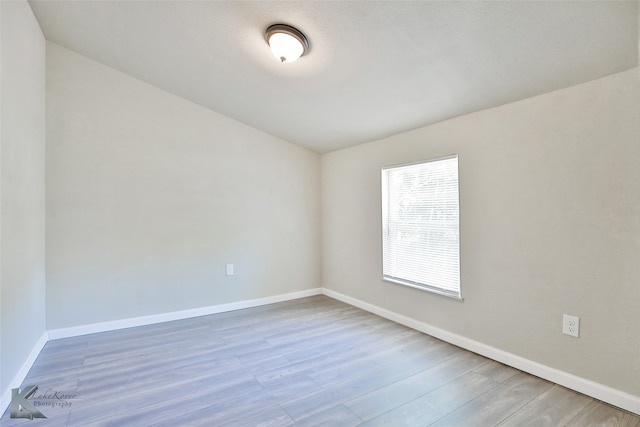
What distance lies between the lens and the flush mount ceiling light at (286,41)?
1940mm

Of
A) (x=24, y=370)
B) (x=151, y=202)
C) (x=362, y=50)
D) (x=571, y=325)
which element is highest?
(x=362, y=50)

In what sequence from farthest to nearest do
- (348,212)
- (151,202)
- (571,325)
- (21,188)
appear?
1. (348,212)
2. (151,202)
3. (21,188)
4. (571,325)

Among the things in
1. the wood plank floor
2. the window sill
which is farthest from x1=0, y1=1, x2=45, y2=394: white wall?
the window sill

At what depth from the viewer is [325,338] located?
279 cm

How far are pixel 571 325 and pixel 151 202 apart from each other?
3.74 meters

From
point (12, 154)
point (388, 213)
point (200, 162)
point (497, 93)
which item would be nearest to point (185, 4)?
point (12, 154)

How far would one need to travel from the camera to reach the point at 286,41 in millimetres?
1987

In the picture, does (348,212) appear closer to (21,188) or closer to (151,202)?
(151,202)

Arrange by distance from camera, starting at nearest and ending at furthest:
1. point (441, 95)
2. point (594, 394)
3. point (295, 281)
→ point (594, 394) < point (441, 95) < point (295, 281)

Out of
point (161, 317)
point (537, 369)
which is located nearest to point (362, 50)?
point (537, 369)

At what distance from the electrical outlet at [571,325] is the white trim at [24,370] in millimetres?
3465

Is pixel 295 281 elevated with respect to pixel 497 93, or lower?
lower

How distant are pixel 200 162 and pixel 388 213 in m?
2.23

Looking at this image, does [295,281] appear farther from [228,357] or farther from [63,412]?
[63,412]
